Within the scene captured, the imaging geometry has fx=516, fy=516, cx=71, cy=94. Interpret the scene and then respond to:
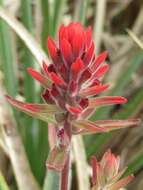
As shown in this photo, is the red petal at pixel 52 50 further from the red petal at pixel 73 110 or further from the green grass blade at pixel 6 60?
the green grass blade at pixel 6 60

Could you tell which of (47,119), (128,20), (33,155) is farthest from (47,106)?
(128,20)

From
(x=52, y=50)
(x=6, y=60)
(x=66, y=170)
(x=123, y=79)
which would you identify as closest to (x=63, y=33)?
(x=52, y=50)

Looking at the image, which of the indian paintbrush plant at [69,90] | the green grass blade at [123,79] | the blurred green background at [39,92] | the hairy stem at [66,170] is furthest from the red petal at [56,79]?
the green grass blade at [123,79]

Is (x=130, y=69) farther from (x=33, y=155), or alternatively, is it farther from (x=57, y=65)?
(x=57, y=65)

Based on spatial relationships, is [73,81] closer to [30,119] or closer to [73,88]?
[73,88]

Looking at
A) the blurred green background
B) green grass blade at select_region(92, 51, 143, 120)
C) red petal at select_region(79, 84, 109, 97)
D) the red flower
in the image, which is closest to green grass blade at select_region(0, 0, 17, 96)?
the blurred green background

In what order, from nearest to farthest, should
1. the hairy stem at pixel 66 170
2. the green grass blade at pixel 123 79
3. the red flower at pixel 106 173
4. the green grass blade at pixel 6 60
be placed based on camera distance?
the hairy stem at pixel 66 170 < the red flower at pixel 106 173 < the green grass blade at pixel 6 60 < the green grass blade at pixel 123 79

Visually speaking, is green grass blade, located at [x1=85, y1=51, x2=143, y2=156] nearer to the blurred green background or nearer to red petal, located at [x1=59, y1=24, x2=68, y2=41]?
the blurred green background
